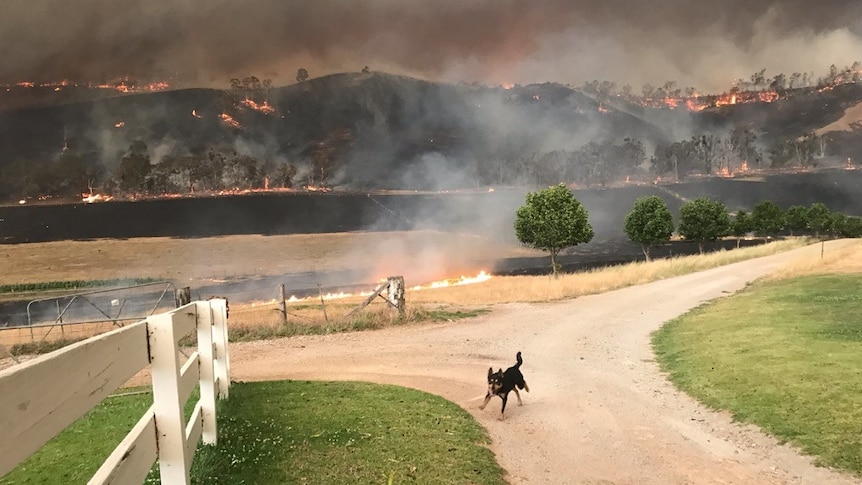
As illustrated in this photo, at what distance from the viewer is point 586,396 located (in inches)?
492

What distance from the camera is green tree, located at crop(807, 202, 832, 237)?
316ft

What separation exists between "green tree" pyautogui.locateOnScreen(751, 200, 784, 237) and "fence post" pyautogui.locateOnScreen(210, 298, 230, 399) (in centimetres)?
10639

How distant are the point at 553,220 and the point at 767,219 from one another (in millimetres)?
69420

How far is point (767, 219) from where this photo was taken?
320ft

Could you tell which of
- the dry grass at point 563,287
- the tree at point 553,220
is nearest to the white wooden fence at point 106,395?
the dry grass at point 563,287

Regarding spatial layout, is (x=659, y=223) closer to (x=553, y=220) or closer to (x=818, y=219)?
(x=553, y=220)

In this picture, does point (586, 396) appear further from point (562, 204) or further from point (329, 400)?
point (562, 204)

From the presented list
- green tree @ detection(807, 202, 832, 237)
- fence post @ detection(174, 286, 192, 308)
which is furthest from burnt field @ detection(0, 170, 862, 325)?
fence post @ detection(174, 286, 192, 308)

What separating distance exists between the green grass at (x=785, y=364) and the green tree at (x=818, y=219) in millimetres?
90781

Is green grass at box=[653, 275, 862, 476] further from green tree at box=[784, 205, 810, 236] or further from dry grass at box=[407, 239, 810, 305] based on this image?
green tree at box=[784, 205, 810, 236]

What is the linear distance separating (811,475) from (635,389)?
17.1ft

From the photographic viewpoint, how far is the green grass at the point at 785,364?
917 centimetres

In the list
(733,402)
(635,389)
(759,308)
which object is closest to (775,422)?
(733,402)

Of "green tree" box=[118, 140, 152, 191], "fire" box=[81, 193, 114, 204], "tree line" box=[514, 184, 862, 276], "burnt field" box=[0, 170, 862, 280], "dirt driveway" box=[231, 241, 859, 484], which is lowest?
"dirt driveway" box=[231, 241, 859, 484]
